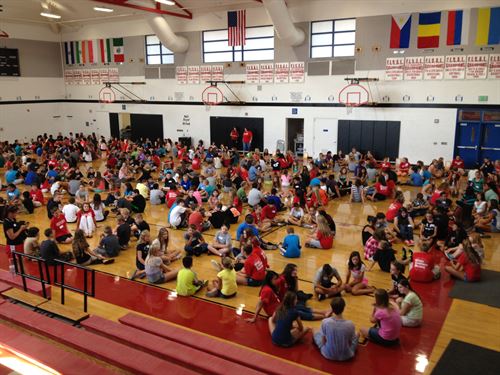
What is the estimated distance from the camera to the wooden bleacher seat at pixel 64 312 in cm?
680

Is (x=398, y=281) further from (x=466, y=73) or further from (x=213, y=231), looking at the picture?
(x=466, y=73)

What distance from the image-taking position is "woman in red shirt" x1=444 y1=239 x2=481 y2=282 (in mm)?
9125

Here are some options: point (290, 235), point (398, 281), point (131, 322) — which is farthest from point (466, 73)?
point (131, 322)

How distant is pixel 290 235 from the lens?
10547 mm

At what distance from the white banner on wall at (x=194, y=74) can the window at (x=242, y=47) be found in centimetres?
86

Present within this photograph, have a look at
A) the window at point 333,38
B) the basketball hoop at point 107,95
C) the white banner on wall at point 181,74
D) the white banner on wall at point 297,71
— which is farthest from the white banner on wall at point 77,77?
the window at point 333,38

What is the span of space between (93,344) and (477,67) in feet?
67.2

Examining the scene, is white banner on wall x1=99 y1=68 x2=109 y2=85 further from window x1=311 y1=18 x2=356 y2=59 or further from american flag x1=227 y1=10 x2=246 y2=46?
window x1=311 y1=18 x2=356 y2=59

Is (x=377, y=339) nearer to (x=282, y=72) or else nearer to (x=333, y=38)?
(x=333, y=38)

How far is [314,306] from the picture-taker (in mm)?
8219

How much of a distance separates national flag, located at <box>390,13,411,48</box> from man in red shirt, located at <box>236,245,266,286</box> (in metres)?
16.9

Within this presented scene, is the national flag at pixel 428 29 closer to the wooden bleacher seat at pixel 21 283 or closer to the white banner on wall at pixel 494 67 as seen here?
the white banner on wall at pixel 494 67

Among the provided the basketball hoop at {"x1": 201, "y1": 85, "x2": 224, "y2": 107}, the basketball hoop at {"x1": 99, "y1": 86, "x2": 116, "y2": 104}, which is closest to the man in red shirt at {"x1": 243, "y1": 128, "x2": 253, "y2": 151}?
the basketball hoop at {"x1": 201, "y1": 85, "x2": 224, "y2": 107}

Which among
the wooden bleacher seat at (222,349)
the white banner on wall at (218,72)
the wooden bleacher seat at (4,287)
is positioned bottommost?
the wooden bleacher seat at (222,349)
